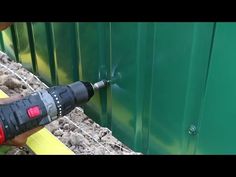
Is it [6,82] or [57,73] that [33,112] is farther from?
[6,82]

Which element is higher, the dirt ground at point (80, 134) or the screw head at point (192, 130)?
the screw head at point (192, 130)

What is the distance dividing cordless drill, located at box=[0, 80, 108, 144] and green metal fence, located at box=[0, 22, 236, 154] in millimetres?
160

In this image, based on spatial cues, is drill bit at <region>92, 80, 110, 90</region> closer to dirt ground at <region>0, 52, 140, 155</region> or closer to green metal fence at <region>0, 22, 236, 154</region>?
green metal fence at <region>0, 22, 236, 154</region>

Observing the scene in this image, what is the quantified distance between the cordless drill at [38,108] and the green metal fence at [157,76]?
0.52ft

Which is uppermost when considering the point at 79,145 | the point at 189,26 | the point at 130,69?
the point at 189,26

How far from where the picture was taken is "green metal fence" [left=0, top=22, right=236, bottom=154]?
1009 millimetres

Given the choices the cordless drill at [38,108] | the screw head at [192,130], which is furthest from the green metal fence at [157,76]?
the cordless drill at [38,108]

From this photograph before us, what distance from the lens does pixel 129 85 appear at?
1.29 metres

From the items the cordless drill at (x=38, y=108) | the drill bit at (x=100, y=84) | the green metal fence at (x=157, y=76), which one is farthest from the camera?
the drill bit at (x=100, y=84)

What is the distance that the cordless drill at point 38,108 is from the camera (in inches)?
44.3

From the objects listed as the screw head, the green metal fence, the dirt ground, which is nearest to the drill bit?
the green metal fence

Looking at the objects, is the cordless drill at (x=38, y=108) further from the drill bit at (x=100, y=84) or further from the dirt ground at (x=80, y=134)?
the dirt ground at (x=80, y=134)
